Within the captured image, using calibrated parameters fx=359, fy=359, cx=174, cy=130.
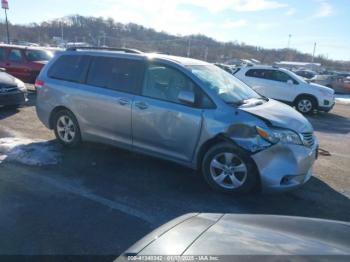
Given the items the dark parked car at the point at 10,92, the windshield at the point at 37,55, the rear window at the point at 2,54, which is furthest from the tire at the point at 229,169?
the rear window at the point at 2,54

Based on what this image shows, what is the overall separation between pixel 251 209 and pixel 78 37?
265 feet

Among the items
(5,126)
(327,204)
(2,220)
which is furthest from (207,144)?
(5,126)

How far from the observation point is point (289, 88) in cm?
1345

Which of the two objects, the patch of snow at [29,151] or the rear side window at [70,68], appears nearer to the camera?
the patch of snow at [29,151]

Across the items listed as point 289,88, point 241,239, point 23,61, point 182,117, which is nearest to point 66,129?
point 182,117

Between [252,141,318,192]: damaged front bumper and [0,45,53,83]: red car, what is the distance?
11264 mm

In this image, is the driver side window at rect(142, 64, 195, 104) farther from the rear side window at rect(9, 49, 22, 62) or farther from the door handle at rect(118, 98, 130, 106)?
the rear side window at rect(9, 49, 22, 62)

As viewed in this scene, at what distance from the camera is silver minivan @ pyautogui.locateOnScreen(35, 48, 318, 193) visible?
14.8ft

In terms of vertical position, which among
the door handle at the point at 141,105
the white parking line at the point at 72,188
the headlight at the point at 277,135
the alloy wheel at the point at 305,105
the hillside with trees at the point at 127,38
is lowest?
the white parking line at the point at 72,188

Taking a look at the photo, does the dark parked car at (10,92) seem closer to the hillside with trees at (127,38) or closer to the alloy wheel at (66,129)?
the alloy wheel at (66,129)

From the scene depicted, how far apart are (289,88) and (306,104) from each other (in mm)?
873

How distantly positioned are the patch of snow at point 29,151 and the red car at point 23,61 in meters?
7.28

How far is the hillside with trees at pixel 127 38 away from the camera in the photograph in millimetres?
78000

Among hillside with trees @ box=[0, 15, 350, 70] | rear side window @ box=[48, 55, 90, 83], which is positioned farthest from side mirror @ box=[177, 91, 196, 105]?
hillside with trees @ box=[0, 15, 350, 70]
